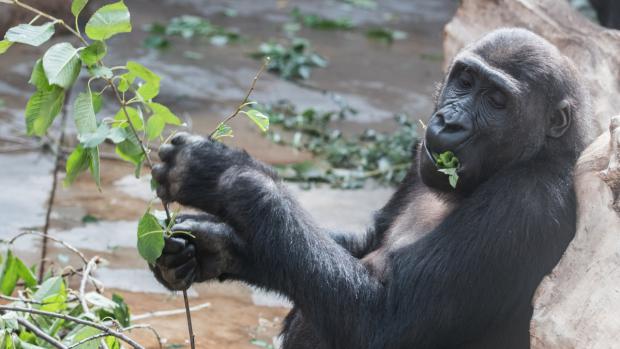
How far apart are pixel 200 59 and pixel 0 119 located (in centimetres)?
309

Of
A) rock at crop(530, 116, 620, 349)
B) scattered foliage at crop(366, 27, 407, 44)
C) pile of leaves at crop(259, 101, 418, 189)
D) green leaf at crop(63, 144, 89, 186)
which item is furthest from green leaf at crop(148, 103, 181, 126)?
scattered foliage at crop(366, 27, 407, 44)

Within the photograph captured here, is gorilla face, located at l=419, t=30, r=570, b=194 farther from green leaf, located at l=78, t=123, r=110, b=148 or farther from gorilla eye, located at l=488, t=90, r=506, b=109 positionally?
green leaf, located at l=78, t=123, r=110, b=148

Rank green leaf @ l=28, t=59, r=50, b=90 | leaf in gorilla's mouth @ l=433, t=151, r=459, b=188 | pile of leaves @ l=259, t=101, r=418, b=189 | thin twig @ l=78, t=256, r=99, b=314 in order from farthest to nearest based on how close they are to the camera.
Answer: pile of leaves @ l=259, t=101, r=418, b=189
thin twig @ l=78, t=256, r=99, b=314
leaf in gorilla's mouth @ l=433, t=151, r=459, b=188
green leaf @ l=28, t=59, r=50, b=90

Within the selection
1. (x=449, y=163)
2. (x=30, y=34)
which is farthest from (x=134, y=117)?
(x=449, y=163)

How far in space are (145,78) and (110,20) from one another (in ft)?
0.90

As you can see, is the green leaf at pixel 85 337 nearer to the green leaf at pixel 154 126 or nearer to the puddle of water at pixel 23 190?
the green leaf at pixel 154 126

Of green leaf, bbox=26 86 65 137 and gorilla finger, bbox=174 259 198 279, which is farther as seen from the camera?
gorilla finger, bbox=174 259 198 279

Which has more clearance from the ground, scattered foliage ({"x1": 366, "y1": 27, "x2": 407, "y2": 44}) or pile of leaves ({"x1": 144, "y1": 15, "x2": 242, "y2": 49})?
pile of leaves ({"x1": 144, "y1": 15, "x2": 242, "y2": 49})

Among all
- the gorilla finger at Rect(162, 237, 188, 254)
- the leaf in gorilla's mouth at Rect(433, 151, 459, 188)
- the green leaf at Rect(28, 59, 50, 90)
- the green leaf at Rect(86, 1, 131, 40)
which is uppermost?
the green leaf at Rect(86, 1, 131, 40)

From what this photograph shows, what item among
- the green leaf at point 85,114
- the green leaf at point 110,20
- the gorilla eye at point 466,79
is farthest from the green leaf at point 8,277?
the gorilla eye at point 466,79

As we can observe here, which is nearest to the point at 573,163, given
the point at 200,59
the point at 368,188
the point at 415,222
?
the point at 415,222

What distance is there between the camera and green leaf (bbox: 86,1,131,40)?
3434 mm

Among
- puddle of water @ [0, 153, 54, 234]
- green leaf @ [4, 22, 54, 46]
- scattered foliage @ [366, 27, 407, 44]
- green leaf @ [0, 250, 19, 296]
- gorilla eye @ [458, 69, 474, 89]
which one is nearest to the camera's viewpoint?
green leaf @ [4, 22, 54, 46]

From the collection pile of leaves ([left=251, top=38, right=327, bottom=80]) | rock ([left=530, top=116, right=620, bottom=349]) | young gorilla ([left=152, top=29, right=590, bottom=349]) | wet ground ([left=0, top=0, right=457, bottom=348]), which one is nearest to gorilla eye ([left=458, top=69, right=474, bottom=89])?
young gorilla ([left=152, top=29, right=590, bottom=349])
